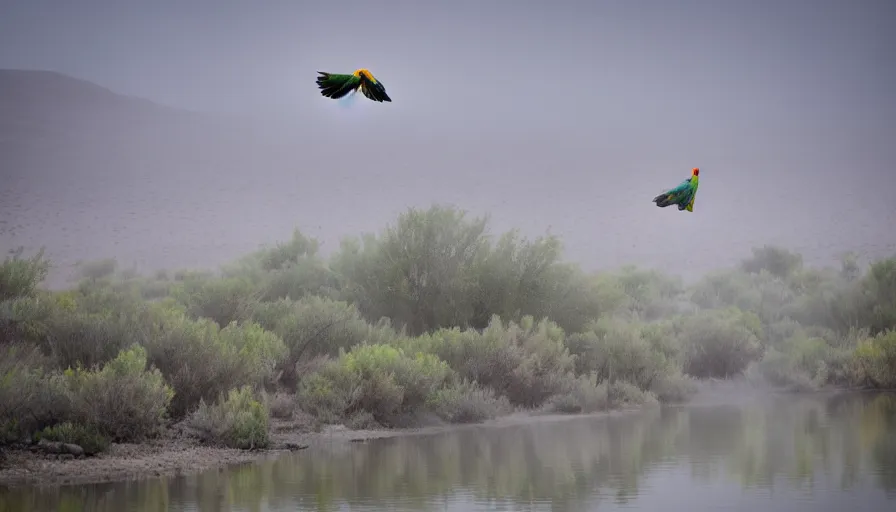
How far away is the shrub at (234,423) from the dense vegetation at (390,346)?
3 cm

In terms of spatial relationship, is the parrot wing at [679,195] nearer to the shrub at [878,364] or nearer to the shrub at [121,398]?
the shrub at [121,398]

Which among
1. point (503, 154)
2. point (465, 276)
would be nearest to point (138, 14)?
point (503, 154)

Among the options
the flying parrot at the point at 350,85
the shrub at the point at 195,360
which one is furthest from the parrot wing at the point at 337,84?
the shrub at the point at 195,360

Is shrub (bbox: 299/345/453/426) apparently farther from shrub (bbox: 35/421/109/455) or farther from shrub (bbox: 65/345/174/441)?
shrub (bbox: 35/421/109/455)

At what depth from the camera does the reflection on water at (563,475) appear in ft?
38.9

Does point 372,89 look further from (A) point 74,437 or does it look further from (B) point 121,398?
(A) point 74,437

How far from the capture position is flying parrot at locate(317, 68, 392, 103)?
14.2 metres

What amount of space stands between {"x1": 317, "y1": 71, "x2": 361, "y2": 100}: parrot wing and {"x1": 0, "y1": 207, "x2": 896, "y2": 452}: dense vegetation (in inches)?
165

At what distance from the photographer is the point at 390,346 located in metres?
19.7

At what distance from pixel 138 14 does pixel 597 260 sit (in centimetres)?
13206

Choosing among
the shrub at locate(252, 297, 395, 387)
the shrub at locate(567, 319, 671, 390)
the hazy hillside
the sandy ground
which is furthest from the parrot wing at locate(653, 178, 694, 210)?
the hazy hillside

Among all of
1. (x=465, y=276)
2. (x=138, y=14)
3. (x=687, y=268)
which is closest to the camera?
(x=465, y=276)

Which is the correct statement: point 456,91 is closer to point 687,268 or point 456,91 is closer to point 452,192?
point 452,192

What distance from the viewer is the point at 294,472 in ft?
44.9
